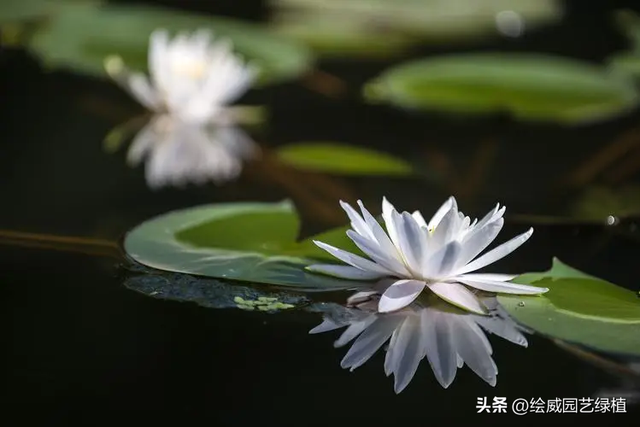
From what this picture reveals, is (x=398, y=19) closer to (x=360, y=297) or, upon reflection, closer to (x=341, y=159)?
(x=341, y=159)

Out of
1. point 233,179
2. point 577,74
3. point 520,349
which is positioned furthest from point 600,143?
point 520,349

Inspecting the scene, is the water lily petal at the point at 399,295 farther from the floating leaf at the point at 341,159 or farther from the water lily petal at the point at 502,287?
the floating leaf at the point at 341,159

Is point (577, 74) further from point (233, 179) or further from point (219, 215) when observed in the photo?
point (219, 215)

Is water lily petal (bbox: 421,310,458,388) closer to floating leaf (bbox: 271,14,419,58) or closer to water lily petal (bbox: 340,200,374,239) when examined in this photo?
water lily petal (bbox: 340,200,374,239)

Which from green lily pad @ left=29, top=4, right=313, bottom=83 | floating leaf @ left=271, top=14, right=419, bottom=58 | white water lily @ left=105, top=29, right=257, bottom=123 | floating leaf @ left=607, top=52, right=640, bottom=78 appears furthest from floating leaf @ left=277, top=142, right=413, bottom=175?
floating leaf @ left=607, top=52, right=640, bottom=78

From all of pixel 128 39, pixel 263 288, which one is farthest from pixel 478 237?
pixel 128 39

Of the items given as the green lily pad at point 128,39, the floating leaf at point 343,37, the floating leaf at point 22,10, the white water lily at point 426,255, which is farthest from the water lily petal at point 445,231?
the floating leaf at point 22,10
